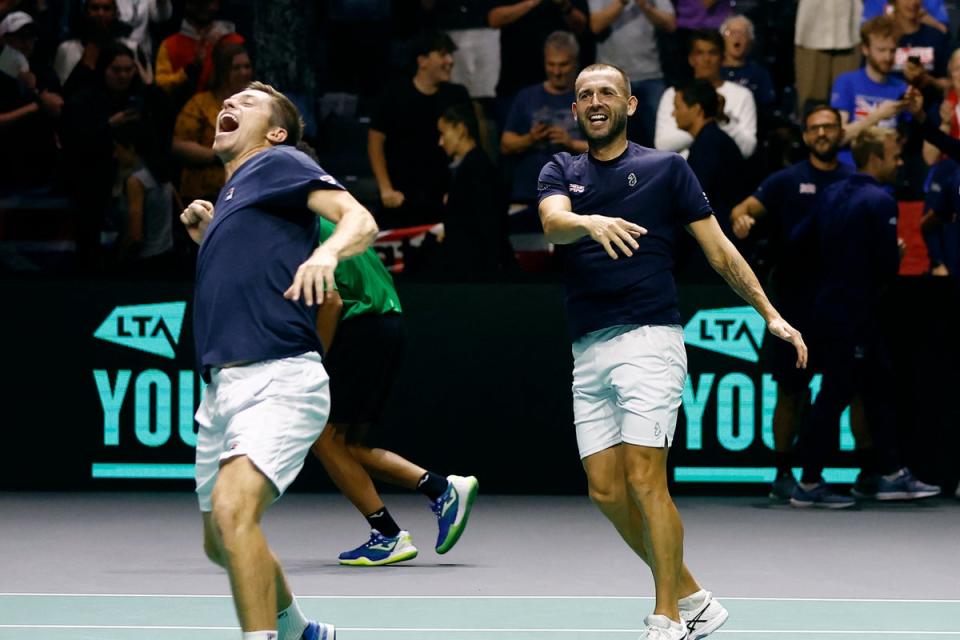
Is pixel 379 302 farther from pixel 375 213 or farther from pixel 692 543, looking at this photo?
pixel 375 213

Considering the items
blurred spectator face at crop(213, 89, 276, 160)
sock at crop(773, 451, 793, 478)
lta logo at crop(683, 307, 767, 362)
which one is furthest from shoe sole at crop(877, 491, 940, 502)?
blurred spectator face at crop(213, 89, 276, 160)

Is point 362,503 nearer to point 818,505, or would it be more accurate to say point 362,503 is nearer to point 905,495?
point 818,505

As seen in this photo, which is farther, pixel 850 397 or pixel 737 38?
pixel 737 38

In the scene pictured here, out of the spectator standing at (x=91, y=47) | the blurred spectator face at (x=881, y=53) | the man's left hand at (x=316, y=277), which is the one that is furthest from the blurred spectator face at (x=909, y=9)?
the man's left hand at (x=316, y=277)

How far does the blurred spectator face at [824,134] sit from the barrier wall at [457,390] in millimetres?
1126

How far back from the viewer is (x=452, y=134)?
11.7m

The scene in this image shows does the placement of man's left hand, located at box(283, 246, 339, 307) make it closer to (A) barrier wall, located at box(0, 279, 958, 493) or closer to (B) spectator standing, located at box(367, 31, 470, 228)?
(A) barrier wall, located at box(0, 279, 958, 493)

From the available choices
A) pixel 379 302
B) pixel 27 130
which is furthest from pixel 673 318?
pixel 27 130

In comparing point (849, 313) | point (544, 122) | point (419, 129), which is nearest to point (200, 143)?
point (419, 129)

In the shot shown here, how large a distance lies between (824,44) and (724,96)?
139 centimetres

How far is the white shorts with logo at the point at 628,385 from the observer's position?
6707 millimetres

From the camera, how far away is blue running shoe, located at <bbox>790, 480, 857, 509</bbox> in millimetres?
11117

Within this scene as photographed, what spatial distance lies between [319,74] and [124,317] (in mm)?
3656

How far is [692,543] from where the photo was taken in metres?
9.75
